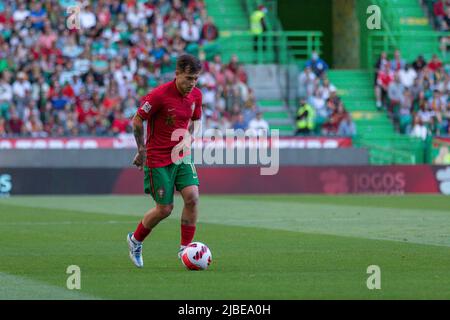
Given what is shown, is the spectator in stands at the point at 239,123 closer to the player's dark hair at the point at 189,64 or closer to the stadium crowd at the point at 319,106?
the stadium crowd at the point at 319,106

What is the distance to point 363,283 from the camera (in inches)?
478

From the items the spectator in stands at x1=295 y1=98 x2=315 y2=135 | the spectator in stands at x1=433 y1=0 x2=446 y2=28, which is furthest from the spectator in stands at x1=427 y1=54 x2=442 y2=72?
the spectator in stands at x1=295 y1=98 x2=315 y2=135

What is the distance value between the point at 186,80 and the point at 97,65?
23.1m

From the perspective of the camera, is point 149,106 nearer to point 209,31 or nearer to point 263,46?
point 209,31

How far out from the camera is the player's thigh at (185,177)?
14.0 meters

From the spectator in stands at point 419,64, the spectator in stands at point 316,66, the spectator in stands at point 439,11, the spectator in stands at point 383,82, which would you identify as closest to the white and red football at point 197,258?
the spectator in stands at point 316,66

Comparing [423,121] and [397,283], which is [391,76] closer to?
[423,121]

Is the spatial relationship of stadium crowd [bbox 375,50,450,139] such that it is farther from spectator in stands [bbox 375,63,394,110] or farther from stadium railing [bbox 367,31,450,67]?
stadium railing [bbox 367,31,450,67]

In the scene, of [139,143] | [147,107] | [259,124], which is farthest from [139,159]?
[259,124]

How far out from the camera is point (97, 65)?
3647 cm

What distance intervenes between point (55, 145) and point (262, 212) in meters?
10.7

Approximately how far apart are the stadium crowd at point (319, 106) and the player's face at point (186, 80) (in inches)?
909
